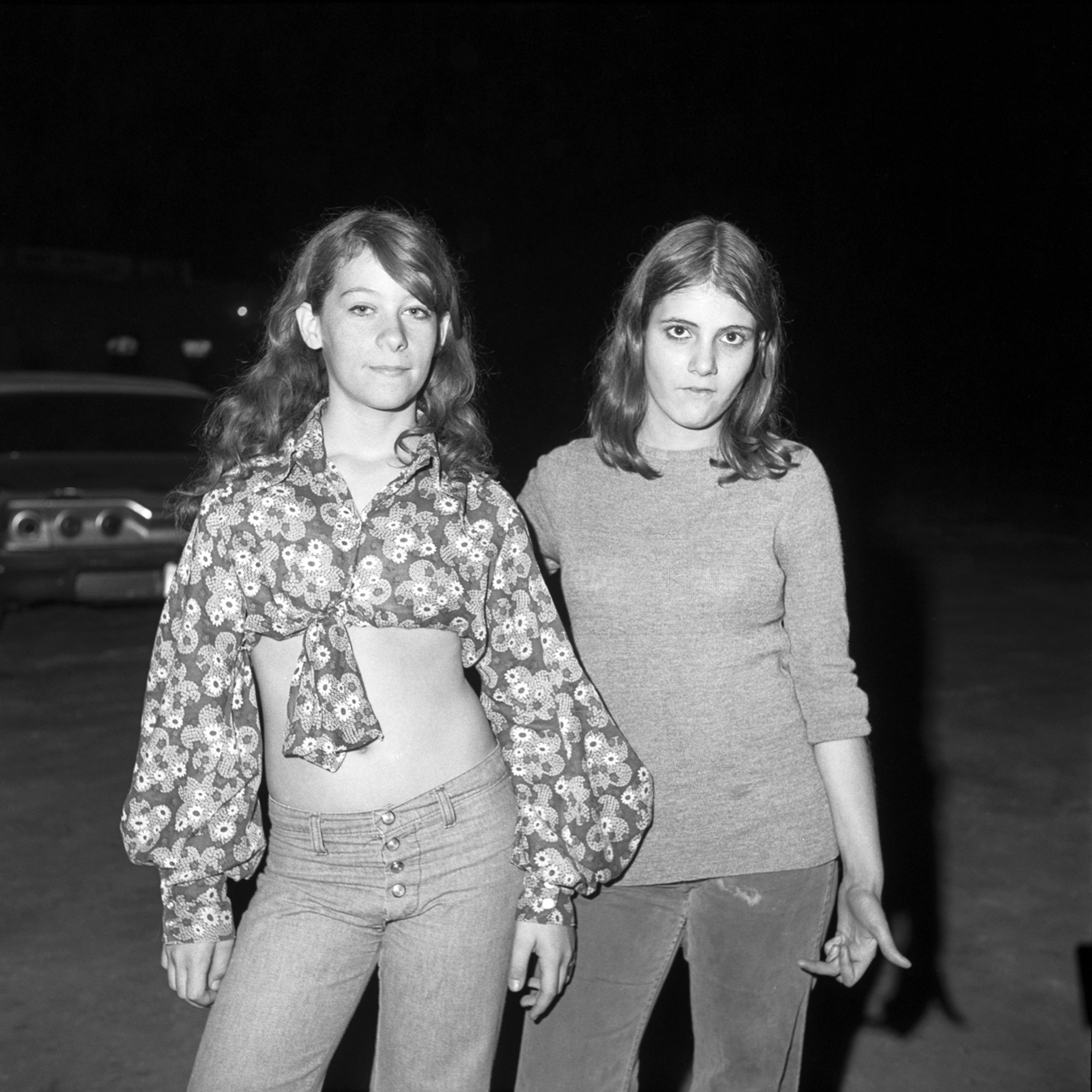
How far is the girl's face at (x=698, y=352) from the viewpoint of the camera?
2.06 meters

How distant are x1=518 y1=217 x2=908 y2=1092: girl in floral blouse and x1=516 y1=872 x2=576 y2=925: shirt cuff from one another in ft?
0.62

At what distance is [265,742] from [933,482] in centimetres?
1695

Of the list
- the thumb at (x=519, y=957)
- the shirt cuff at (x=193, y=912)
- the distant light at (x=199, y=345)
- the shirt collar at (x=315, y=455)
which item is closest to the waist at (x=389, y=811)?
the shirt cuff at (x=193, y=912)

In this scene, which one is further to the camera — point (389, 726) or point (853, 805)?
point (853, 805)

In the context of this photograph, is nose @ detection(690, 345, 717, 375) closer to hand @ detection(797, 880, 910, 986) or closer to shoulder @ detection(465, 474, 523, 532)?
shoulder @ detection(465, 474, 523, 532)

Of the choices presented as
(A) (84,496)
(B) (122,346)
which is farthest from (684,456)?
(B) (122,346)

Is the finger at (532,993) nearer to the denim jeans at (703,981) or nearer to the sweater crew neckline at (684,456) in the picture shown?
the denim jeans at (703,981)

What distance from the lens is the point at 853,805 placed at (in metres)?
2.02

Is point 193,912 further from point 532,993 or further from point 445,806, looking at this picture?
point 532,993

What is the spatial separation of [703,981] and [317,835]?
0.74 metres

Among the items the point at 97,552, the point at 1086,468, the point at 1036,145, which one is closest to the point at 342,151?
the point at 1036,145

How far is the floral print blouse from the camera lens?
1.81 metres

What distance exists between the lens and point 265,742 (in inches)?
75.7

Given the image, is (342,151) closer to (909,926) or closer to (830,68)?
(830,68)
